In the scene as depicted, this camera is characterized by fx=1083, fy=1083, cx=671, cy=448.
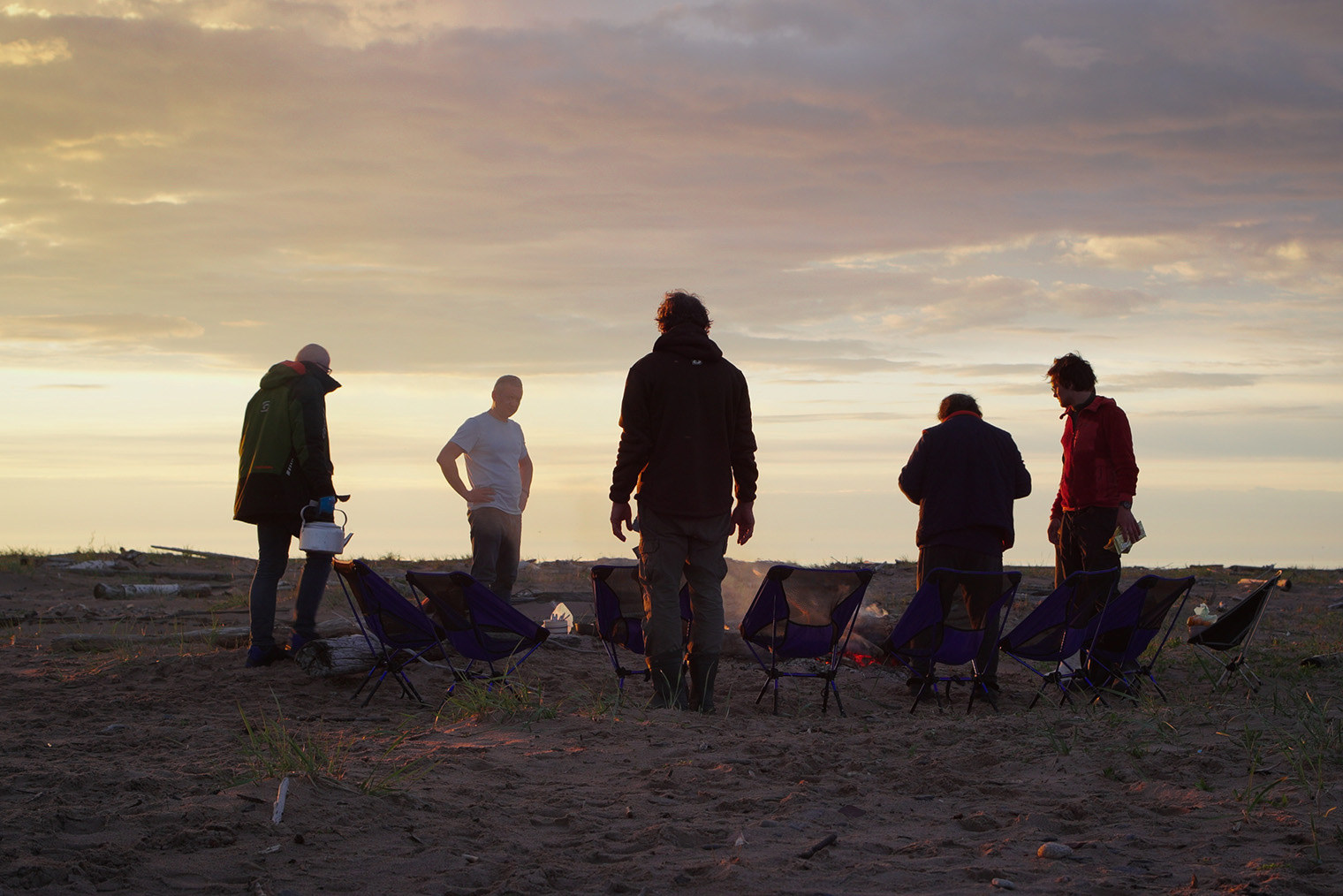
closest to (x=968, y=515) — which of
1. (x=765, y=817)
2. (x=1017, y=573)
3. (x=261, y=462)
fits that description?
(x=1017, y=573)

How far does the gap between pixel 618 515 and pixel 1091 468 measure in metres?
3.06

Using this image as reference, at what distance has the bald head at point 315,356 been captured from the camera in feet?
24.3

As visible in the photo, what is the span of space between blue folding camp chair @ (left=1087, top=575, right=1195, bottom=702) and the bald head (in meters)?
5.35

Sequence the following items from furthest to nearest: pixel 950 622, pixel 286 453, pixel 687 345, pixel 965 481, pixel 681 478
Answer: pixel 286 453 → pixel 965 481 → pixel 950 622 → pixel 687 345 → pixel 681 478

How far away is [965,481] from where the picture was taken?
21.9 feet

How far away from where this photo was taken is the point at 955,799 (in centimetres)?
407

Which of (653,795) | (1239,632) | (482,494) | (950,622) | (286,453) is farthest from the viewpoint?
(482,494)

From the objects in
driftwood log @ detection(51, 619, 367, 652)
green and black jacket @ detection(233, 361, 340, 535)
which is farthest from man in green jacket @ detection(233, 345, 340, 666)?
driftwood log @ detection(51, 619, 367, 652)

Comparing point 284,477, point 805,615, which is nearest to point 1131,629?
point 805,615

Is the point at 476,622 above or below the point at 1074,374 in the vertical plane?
below

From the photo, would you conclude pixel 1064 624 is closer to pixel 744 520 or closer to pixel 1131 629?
pixel 1131 629

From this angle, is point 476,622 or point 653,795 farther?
point 476,622

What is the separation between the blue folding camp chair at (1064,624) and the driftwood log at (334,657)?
13.5 feet

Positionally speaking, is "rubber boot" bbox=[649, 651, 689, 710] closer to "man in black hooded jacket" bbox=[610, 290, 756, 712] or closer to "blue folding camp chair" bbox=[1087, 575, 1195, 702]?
"man in black hooded jacket" bbox=[610, 290, 756, 712]
